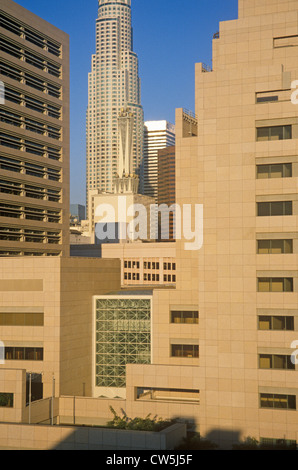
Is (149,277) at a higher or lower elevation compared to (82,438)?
higher

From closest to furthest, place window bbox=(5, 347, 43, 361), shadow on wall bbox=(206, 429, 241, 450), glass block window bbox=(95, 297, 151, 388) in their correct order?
shadow on wall bbox=(206, 429, 241, 450) < window bbox=(5, 347, 43, 361) < glass block window bbox=(95, 297, 151, 388)

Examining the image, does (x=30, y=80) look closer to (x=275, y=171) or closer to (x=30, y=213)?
(x=30, y=213)

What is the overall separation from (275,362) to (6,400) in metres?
31.3

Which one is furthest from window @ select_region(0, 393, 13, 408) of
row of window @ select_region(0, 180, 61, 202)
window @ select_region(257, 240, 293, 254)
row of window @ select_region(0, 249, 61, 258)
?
row of window @ select_region(0, 180, 61, 202)

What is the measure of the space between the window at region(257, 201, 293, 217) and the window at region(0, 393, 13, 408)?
3545 centimetres

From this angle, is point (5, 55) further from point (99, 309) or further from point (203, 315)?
point (203, 315)

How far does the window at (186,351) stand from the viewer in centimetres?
7725

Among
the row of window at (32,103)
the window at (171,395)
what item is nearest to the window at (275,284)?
the window at (171,395)

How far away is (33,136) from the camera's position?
129875 mm

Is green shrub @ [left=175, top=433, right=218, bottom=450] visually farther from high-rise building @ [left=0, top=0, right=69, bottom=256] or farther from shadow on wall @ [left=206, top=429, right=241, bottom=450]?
high-rise building @ [left=0, top=0, right=69, bottom=256]

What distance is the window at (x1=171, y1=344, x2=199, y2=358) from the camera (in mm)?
77250

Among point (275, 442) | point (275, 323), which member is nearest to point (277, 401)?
point (275, 442)
